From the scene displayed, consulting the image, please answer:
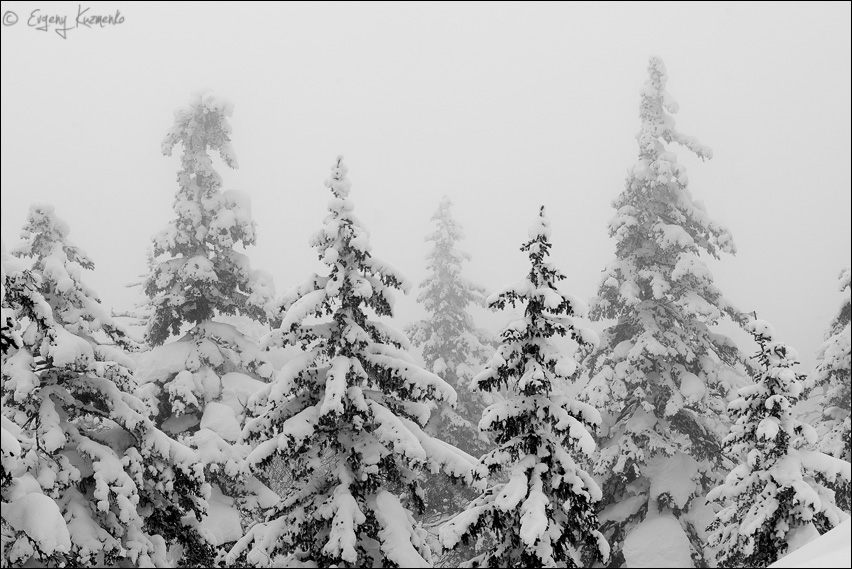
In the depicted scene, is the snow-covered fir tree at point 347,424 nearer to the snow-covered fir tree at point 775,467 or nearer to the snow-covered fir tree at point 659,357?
the snow-covered fir tree at point 775,467

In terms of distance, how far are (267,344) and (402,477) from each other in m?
3.26

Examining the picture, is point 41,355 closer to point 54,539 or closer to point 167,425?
point 54,539

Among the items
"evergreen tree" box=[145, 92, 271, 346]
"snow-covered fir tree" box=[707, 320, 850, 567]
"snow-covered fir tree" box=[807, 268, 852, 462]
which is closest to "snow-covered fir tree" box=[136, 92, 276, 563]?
"evergreen tree" box=[145, 92, 271, 346]

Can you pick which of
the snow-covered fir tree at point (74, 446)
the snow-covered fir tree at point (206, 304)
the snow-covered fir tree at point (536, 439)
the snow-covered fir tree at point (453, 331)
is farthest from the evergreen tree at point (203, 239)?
the snow-covered fir tree at point (453, 331)

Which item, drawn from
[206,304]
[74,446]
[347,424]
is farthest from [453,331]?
[74,446]

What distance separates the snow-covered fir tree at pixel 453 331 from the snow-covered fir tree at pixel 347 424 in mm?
15374

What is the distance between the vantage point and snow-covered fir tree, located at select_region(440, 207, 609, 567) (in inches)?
412

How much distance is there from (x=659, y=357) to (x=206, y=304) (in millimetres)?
11904

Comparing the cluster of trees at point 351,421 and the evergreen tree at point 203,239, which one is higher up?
the evergreen tree at point 203,239

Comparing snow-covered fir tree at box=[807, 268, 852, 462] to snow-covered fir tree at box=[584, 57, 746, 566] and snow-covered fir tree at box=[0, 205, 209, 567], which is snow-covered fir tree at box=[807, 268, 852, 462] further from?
snow-covered fir tree at box=[0, 205, 209, 567]

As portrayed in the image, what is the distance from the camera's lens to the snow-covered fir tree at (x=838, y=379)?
673 cm

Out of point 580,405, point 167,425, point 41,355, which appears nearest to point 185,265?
point 167,425

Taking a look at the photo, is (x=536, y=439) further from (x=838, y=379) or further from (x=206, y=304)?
(x=206, y=304)

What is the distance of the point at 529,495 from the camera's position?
1038cm
